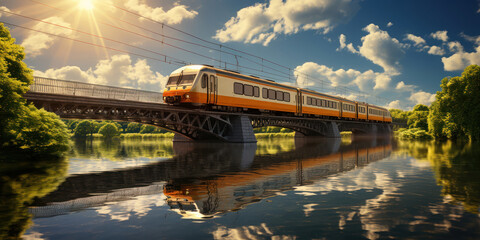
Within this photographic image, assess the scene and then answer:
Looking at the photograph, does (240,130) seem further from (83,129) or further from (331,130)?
(83,129)

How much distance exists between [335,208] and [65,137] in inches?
846

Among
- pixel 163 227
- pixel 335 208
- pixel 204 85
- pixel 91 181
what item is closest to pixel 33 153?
pixel 91 181

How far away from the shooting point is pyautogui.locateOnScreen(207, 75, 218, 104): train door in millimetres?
32312

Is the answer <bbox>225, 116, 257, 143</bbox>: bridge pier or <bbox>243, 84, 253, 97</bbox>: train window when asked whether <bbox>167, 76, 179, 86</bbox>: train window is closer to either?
<bbox>243, 84, 253, 97</bbox>: train window

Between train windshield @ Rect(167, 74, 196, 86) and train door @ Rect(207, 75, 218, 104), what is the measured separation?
5.81ft

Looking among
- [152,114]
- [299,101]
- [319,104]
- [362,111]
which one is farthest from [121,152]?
[362,111]

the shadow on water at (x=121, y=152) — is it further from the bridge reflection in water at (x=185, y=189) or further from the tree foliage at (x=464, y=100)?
the tree foliage at (x=464, y=100)

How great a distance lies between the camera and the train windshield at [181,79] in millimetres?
31688

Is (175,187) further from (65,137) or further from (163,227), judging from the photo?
(65,137)

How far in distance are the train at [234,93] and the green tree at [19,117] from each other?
460 inches

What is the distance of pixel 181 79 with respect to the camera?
32.3 m

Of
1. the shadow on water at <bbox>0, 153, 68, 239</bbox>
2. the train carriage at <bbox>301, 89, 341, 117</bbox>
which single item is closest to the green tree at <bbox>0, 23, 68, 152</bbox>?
the shadow on water at <bbox>0, 153, 68, 239</bbox>

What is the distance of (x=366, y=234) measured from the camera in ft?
20.2

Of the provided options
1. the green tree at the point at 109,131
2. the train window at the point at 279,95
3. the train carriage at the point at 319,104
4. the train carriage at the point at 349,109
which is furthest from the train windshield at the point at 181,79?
the green tree at the point at 109,131
